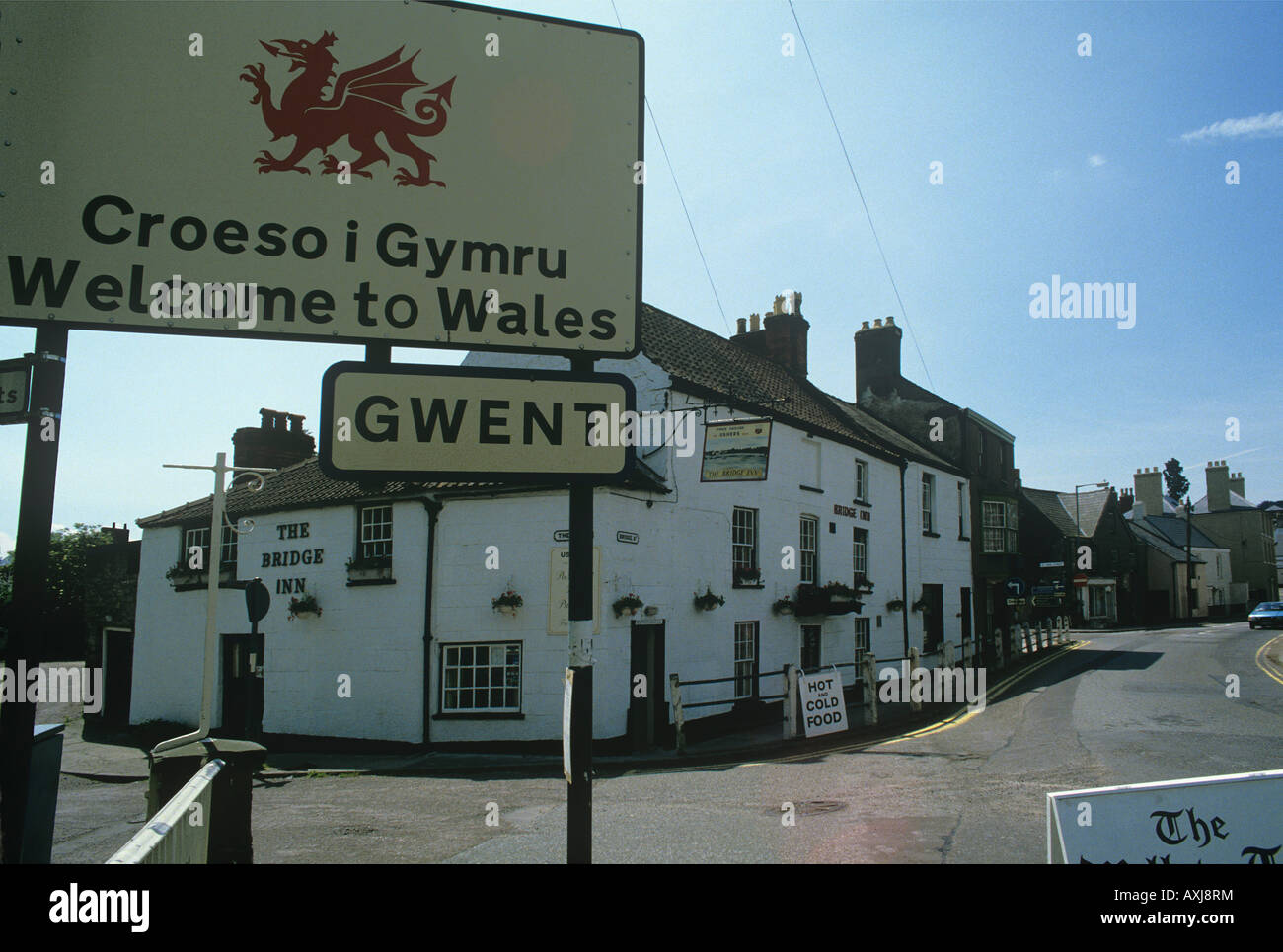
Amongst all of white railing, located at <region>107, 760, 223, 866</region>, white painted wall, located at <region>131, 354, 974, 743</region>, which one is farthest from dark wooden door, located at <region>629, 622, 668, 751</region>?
white railing, located at <region>107, 760, 223, 866</region>

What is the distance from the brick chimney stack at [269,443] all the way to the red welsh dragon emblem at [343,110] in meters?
20.0

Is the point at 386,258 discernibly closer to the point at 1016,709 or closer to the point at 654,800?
the point at 654,800

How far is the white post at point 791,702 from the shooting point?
1545 centimetres

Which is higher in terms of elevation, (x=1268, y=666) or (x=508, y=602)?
(x=508, y=602)

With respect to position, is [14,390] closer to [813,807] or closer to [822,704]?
[813,807]

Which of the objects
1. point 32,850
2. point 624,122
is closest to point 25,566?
point 32,850

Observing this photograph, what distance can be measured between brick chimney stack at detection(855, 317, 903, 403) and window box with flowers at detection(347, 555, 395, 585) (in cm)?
2140

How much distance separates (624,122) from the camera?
10.8 ft

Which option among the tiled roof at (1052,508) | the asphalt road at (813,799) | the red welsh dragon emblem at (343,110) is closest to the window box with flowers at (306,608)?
the asphalt road at (813,799)

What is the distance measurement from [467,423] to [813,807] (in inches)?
311

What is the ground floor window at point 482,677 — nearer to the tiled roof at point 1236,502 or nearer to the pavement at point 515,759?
the pavement at point 515,759

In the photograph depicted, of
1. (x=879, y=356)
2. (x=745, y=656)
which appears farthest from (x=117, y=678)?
(x=879, y=356)

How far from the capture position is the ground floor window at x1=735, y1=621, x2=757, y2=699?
1816 cm

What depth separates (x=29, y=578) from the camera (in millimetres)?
2699
